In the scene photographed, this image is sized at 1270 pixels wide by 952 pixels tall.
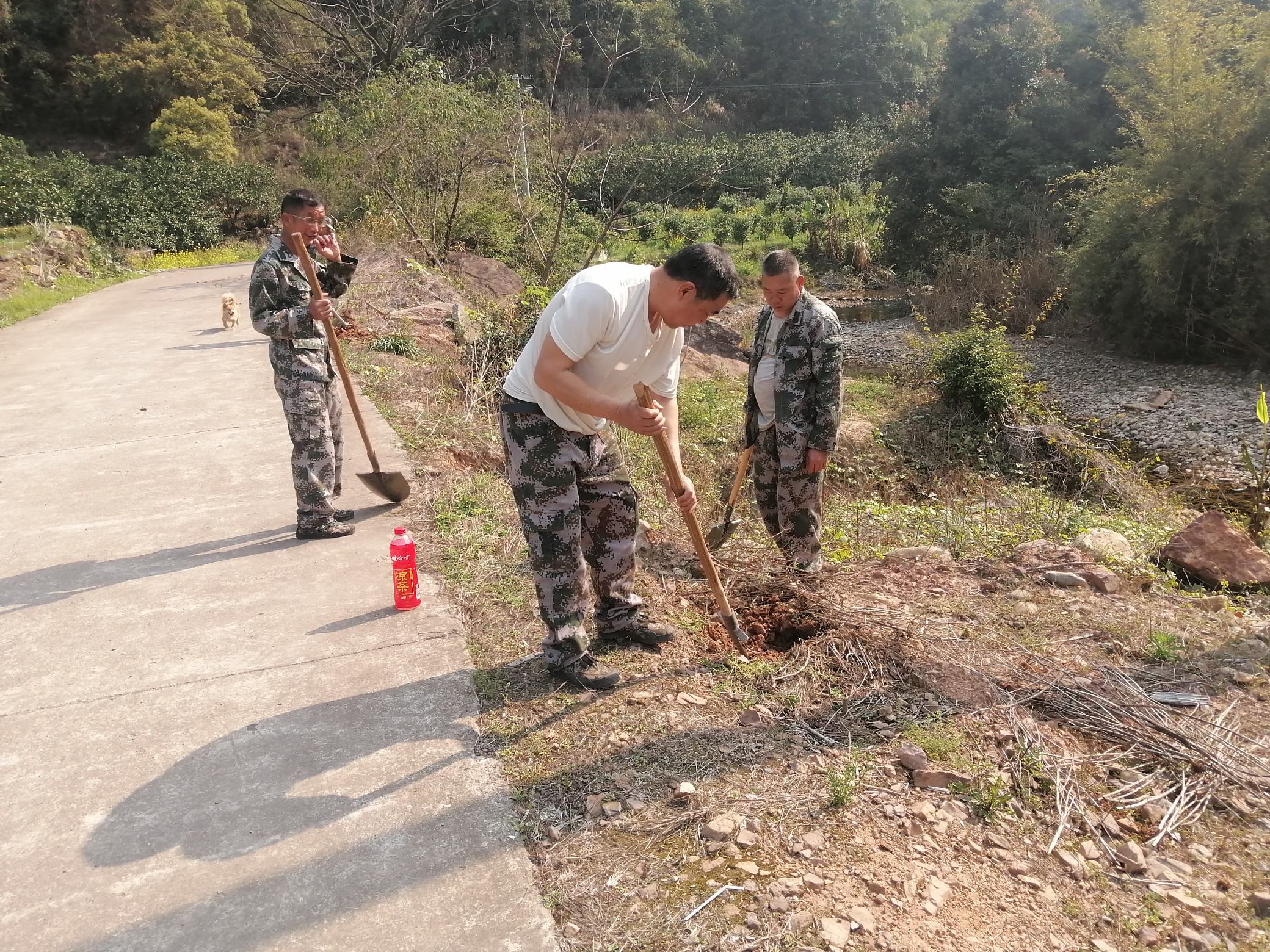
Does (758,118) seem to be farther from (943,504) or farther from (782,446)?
(782,446)

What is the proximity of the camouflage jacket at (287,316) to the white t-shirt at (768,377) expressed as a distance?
7.60 ft

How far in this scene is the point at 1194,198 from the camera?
13.4m

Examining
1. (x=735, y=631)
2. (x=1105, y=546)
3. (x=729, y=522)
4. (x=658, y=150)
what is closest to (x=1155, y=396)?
(x=1105, y=546)

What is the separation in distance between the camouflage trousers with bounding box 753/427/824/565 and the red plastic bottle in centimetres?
191

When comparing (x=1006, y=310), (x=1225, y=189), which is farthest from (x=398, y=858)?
(x=1006, y=310)

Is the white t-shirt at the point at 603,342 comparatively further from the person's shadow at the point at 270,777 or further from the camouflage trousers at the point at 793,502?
the camouflage trousers at the point at 793,502

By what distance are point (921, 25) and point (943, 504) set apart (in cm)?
6142

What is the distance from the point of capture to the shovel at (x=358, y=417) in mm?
4406

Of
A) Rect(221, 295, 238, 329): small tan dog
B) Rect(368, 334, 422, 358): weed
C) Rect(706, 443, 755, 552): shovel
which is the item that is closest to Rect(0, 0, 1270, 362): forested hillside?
Rect(368, 334, 422, 358): weed

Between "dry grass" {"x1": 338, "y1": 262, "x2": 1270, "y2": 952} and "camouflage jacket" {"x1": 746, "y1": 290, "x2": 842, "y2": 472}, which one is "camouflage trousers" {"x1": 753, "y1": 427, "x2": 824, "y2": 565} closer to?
"camouflage jacket" {"x1": 746, "y1": 290, "x2": 842, "y2": 472}

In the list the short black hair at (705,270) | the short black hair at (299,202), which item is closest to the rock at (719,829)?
the short black hair at (705,270)

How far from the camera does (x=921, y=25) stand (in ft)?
192

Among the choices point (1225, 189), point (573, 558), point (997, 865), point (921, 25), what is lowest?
point (997, 865)

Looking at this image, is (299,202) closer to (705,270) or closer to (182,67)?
(705,270)
